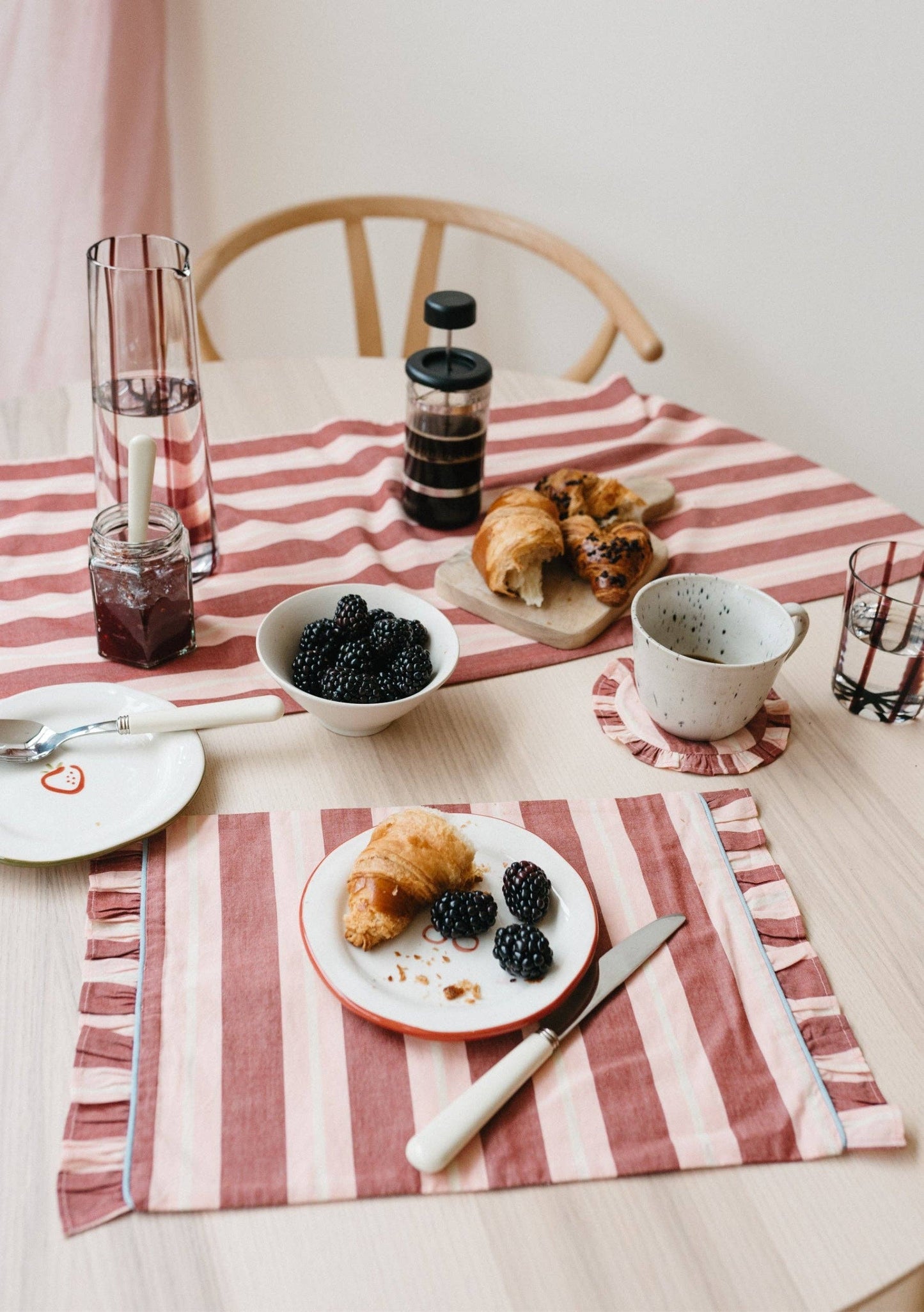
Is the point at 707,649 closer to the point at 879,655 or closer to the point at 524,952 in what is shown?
the point at 879,655

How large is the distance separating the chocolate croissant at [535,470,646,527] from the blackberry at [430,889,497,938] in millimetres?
600

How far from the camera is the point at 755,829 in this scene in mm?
877

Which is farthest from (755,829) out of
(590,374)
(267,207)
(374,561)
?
(267,207)

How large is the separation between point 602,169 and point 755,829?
153cm

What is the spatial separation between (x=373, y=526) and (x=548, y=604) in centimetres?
26

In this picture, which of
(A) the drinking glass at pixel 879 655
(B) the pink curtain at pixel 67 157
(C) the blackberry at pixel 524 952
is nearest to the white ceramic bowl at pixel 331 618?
(C) the blackberry at pixel 524 952

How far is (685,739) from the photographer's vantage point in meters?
0.97

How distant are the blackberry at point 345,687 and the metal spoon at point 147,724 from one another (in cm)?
4

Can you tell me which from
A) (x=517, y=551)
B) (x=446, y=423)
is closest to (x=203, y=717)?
(x=517, y=551)

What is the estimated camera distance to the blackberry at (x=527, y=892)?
0.75 m

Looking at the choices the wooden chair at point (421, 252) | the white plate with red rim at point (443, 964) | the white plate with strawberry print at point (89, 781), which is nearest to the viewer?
the white plate with red rim at point (443, 964)

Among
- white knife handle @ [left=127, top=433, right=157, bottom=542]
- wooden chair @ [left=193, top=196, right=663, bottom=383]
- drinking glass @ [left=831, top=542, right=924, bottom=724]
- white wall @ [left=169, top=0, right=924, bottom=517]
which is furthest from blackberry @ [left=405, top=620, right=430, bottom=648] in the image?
white wall @ [left=169, top=0, right=924, bottom=517]

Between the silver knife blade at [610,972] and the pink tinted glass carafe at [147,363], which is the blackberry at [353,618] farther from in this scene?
the silver knife blade at [610,972]

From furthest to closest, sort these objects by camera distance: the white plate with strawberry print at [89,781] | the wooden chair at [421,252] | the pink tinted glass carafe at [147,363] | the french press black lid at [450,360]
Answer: the wooden chair at [421,252], the french press black lid at [450,360], the pink tinted glass carafe at [147,363], the white plate with strawberry print at [89,781]
